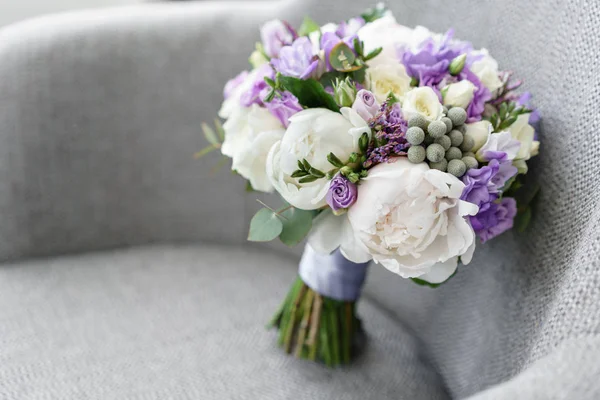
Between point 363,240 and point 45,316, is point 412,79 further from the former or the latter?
point 45,316

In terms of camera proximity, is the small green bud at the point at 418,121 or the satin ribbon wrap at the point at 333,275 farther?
the satin ribbon wrap at the point at 333,275

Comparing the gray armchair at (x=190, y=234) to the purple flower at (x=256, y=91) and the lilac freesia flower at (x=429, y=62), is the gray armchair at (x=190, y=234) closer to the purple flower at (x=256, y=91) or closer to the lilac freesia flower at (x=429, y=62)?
the lilac freesia flower at (x=429, y=62)

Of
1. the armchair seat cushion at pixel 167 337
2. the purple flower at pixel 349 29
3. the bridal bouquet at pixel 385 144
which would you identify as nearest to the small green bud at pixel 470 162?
the bridal bouquet at pixel 385 144

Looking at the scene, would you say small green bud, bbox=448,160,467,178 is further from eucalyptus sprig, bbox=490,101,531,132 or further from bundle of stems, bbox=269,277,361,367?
bundle of stems, bbox=269,277,361,367

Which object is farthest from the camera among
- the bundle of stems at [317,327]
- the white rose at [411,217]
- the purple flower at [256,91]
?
the bundle of stems at [317,327]

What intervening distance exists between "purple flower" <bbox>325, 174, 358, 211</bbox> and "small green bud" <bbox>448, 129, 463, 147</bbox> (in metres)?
0.10

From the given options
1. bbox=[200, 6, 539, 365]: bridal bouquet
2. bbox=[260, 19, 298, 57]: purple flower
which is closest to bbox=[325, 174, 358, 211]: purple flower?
bbox=[200, 6, 539, 365]: bridal bouquet

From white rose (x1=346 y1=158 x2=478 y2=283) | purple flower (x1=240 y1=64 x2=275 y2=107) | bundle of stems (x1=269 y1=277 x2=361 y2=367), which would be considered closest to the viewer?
white rose (x1=346 y1=158 x2=478 y2=283)

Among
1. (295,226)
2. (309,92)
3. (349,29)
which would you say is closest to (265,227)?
(295,226)

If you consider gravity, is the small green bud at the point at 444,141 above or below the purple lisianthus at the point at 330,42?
below

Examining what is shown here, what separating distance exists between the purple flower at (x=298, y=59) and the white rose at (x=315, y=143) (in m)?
0.06

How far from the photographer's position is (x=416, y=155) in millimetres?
549

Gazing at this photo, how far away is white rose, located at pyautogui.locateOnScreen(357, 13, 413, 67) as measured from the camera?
24.9 inches

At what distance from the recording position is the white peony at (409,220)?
0.53m
